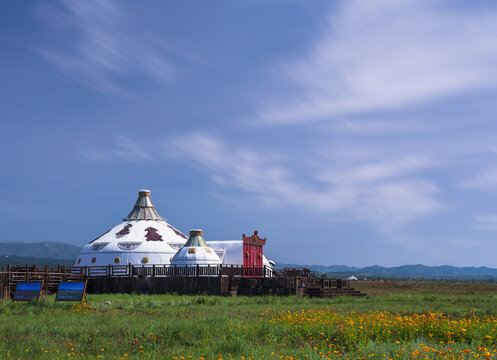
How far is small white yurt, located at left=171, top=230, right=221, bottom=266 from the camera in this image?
45.4 meters

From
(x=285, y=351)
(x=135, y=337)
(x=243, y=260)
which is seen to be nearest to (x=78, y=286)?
(x=135, y=337)

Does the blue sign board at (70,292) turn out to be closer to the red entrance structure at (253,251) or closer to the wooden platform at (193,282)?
the wooden platform at (193,282)

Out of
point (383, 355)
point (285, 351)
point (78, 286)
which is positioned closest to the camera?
point (383, 355)

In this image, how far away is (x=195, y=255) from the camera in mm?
45750

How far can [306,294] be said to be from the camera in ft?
123

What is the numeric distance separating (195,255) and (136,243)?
38.4 ft

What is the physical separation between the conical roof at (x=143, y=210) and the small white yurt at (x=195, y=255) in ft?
48.0

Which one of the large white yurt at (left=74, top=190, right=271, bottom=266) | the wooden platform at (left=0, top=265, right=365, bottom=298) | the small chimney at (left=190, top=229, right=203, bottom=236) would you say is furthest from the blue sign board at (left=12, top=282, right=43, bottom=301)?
the large white yurt at (left=74, top=190, right=271, bottom=266)

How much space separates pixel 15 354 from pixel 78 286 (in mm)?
13953

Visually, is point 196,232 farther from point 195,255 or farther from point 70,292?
point 70,292

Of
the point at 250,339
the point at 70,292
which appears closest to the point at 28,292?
the point at 70,292

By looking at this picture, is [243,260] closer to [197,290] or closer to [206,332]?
[197,290]

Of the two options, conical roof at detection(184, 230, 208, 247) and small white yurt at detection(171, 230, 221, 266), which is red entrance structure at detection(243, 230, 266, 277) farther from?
small white yurt at detection(171, 230, 221, 266)

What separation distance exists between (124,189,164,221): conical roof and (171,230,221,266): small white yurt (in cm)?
1463
